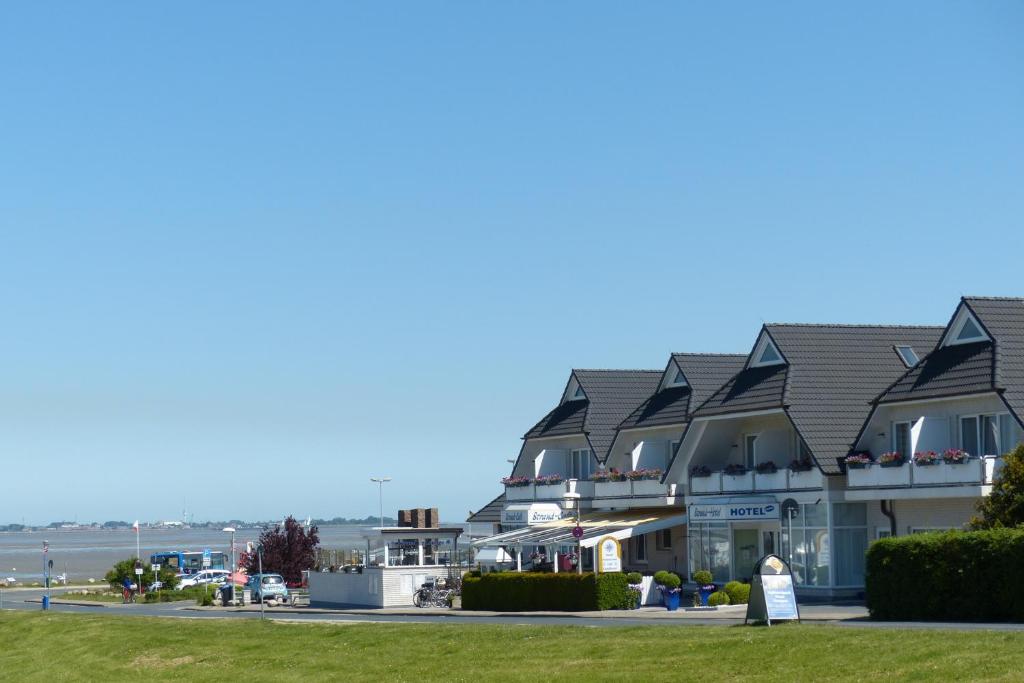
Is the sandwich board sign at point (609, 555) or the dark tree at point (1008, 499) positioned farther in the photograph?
the sandwich board sign at point (609, 555)

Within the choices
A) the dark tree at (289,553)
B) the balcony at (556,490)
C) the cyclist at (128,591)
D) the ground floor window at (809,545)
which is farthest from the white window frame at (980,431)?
the cyclist at (128,591)

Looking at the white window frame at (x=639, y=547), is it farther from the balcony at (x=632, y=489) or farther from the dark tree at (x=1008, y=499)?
the dark tree at (x=1008, y=499)

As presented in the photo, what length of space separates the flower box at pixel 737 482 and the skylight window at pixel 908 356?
7.25 meters

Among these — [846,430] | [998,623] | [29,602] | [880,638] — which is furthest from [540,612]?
A: [29,602]

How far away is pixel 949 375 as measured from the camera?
158ft

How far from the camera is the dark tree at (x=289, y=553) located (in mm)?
84500

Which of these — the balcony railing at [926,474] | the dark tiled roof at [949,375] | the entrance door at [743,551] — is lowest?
the entrance door at [743,551]

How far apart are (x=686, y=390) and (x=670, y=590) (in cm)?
1679

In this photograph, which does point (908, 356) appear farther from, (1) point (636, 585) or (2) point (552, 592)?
(2) point (552, 592)

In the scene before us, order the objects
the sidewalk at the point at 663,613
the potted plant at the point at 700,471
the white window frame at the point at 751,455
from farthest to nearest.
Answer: the potted plant at the point at 700,471 < the white window frame at the point at 751,455 < the sidewalk at the point at 663,613

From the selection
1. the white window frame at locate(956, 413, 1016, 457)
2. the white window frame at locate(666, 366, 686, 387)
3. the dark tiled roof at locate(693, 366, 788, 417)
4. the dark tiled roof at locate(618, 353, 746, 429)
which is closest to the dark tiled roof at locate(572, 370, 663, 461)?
the dark tiled roof at locate(618, 353, 746, 429)

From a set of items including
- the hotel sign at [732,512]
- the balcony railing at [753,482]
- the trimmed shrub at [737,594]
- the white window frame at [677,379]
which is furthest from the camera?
the white window frame at [677,379]

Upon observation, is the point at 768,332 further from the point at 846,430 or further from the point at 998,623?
the point at 998,623

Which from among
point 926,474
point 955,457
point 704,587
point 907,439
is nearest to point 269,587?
point 704,587
